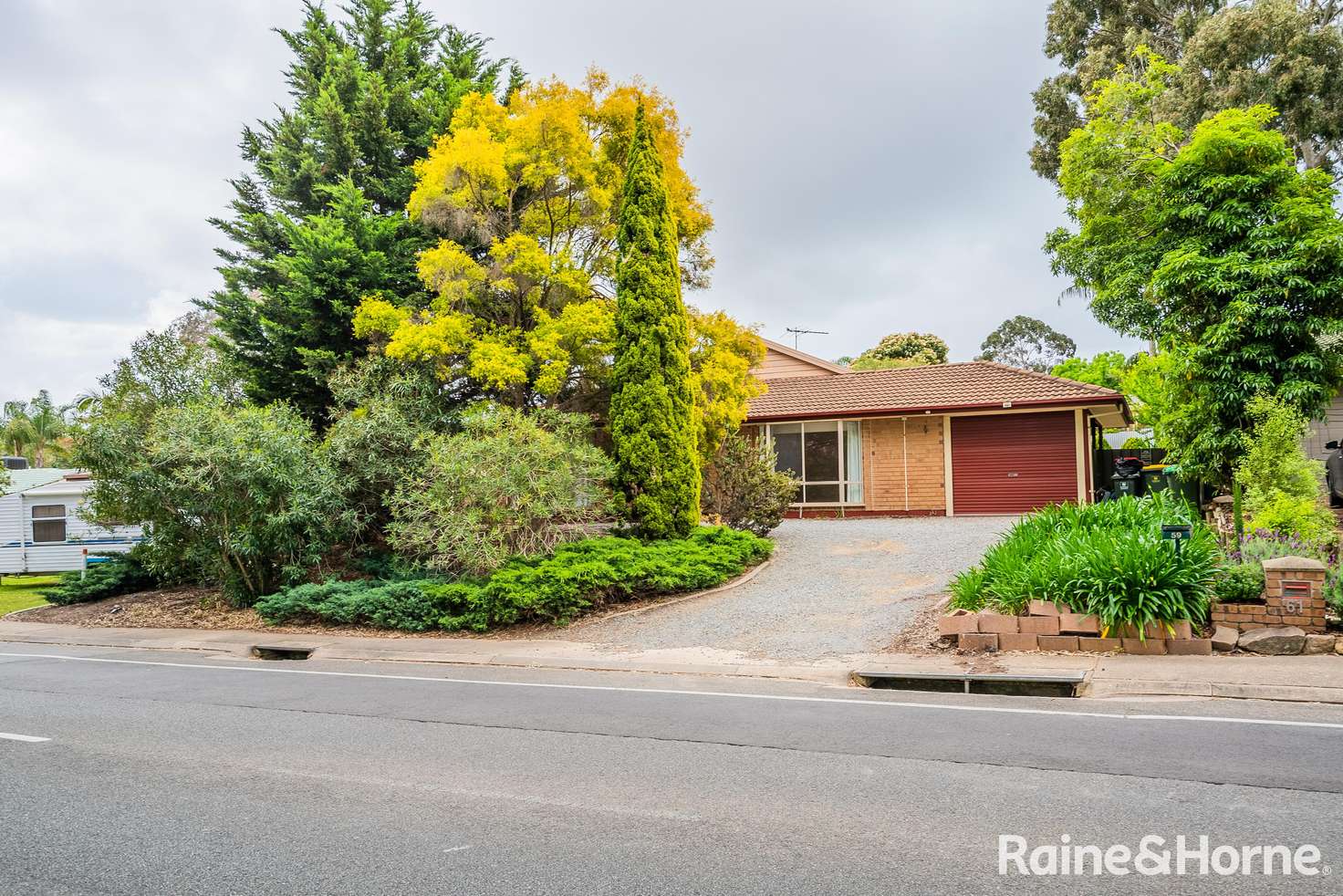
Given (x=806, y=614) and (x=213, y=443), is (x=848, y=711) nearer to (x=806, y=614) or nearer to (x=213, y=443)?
(x=806, y=614)

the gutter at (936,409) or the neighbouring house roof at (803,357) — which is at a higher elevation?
the neighbouring house roof at (803,357)

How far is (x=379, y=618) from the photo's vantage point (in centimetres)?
1293

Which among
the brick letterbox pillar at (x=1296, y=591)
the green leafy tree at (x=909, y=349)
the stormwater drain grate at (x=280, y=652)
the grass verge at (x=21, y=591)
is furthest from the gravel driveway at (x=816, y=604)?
the green leafy tree at (x=909, y=349)

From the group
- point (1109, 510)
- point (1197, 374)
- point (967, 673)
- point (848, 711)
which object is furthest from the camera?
point (1197, 374)

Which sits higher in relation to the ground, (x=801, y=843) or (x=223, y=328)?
(x=223, y=328)

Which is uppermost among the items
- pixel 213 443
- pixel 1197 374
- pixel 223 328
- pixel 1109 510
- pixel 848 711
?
pixel 223 328

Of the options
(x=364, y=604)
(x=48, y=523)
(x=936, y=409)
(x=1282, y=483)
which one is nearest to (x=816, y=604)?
(x=1282, y=483)

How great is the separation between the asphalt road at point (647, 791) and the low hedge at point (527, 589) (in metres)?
3.96

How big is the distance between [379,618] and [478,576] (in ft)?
5.15

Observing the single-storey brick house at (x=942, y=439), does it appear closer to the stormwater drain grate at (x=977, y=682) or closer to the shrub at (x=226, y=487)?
the shrub at (x=226, y=487)

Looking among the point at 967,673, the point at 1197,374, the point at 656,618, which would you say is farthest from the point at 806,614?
the point at 1197,374

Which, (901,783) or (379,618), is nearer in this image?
(901,783)

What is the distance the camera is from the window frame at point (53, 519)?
25625 mm

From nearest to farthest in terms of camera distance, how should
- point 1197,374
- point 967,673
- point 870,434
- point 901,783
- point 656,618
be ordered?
point 901,783, point 967,673, point 656,618, point 1197,374, point 870,434
